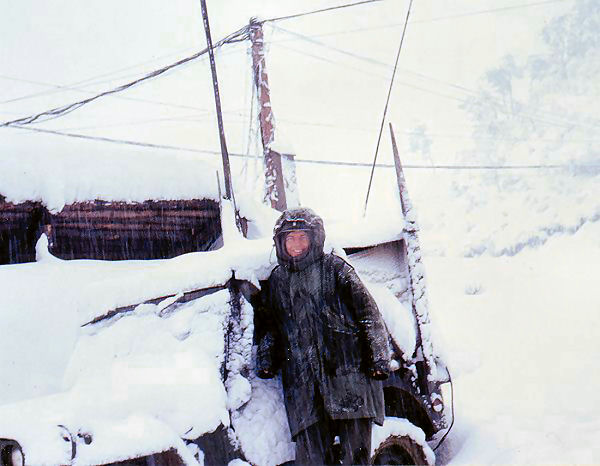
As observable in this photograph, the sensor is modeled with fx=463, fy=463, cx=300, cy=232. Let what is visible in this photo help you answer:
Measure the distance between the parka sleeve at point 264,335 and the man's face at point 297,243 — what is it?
1.13 feet

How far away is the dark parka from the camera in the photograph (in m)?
2.87

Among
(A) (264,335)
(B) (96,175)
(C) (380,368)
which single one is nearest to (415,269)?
(C) (380,368)

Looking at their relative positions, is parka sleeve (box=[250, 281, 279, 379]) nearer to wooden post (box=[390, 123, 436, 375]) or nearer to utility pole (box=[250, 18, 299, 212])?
wooden post (box=[390, 123, 436, 375])

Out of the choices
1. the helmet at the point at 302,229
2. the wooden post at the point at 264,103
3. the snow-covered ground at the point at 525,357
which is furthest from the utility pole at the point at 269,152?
the helmet at the point at 302,229

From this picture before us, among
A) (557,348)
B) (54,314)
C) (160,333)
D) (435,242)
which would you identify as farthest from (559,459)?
(435,242)

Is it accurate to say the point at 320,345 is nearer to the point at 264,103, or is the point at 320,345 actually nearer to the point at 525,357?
the point at 525,357

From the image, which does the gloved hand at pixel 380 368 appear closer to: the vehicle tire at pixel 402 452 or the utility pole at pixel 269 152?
the vehicle tire at pixel 402 452

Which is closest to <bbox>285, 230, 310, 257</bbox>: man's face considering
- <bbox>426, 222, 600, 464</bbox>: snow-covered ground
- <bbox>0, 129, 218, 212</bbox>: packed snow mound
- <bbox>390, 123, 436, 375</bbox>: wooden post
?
<bbox>390, 123, 436, 375</bbox>: wooden post

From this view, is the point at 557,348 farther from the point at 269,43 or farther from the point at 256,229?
the point at 269,43

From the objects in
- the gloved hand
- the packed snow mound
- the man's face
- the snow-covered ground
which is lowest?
the snow-covered ground

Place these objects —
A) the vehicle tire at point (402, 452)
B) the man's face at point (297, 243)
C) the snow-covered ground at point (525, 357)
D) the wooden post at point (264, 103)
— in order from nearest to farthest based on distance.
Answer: the man's face at point (297, 243), the vehicle tire at point (402, 452), the snow-covered ground at point (525, 357), the wooden post at point (264, 103)

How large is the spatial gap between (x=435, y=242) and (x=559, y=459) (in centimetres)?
2567

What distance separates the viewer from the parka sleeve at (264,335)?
114 inches

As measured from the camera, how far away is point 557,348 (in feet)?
24.1
